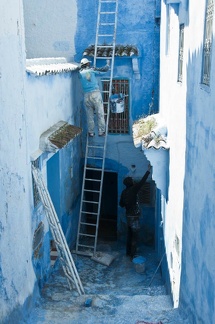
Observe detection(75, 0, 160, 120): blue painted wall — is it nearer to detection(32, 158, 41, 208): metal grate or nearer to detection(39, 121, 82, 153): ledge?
detection(39, 121, 82, 153): ledge

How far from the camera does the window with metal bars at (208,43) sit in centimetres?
420

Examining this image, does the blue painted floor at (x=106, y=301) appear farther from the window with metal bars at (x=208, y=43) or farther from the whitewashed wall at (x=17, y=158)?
the window with metal bars at (x=208, y=43)

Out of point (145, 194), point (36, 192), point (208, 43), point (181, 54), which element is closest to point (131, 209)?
point (145, 194)

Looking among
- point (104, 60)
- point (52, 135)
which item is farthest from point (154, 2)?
point (52, 135)

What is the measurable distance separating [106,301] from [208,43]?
440 centimetres

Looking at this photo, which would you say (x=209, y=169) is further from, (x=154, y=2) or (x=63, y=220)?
(x=154, y=2)

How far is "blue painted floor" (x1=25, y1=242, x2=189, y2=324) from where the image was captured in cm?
607

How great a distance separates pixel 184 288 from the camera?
573cm

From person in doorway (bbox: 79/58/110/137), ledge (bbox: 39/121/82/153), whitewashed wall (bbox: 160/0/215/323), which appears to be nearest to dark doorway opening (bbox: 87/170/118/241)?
person in doorway (bbox: 79/58/110/137)

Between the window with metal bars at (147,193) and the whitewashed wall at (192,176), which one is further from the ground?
the whitewashed wall at (192,176)

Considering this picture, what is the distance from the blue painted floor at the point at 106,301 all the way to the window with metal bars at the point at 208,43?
335cm

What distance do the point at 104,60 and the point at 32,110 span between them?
427 cm

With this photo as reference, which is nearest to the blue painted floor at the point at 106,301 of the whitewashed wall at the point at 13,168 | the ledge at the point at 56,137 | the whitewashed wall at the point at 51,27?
the whitewashed wall at the point at 13,168

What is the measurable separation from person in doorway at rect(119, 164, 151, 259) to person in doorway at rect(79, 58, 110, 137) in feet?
5.15
